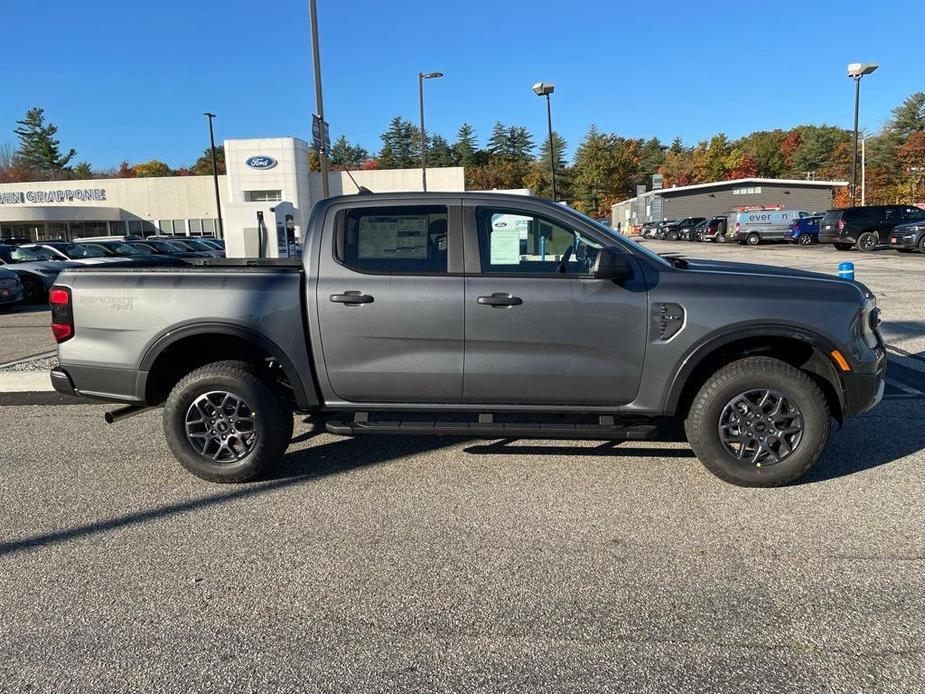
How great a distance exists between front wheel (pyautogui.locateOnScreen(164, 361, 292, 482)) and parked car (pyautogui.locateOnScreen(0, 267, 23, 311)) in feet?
38.1

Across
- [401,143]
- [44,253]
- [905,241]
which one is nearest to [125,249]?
[44,253]

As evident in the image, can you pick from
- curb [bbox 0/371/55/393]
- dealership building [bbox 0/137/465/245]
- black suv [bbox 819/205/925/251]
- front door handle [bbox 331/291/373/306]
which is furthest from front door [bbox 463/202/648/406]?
dealership building [bbox 0/137/465/245]

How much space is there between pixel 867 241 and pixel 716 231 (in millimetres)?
17570

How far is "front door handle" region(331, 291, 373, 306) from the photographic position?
4359 millimetres

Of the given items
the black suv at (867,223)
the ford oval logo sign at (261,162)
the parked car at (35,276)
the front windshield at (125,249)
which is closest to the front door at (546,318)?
the parked car at (35,276)

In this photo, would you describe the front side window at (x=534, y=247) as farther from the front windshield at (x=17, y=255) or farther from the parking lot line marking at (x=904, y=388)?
the front windshield at (x=17, y=255)

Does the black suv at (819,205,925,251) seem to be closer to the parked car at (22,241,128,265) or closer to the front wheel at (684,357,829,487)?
the parked car at (22,241,128,265)

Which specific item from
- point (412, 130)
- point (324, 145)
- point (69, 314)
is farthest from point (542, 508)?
point (412, 130)

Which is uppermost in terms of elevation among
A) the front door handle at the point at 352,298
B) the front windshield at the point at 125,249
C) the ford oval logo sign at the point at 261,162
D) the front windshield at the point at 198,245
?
the ford oval logo sign at the point at 261,162

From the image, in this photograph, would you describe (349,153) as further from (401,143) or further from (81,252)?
(81,252)

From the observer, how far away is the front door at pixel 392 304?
4.36 meters

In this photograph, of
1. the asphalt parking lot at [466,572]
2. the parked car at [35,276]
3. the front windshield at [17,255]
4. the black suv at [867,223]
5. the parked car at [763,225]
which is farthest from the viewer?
the parked car at [763,225]

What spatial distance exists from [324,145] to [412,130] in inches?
4307

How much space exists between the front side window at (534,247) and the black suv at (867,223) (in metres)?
27.9
